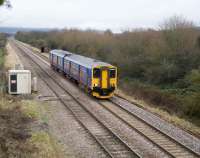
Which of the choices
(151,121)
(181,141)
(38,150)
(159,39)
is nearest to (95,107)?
(151,121)

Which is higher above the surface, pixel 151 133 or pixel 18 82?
pixel 18 82

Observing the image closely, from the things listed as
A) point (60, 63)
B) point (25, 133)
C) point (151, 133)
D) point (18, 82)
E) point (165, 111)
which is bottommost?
point (165, 111)

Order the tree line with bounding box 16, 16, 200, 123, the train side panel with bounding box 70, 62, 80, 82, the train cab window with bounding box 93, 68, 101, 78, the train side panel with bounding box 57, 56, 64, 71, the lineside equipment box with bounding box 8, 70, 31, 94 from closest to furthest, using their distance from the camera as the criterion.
→ the train cab window with bounding box 93, 68, 101, 78 < the lineside equipment box with bounding box 8, 70, 31, 94 < the train side panel with bounding box 70, 62, 80, 82 < the tree line with bounding box 16, 16, 200, 123 < the train side panel with bounding box 57, 56, 64, 71

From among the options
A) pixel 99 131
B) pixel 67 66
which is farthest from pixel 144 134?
pixel 67 66

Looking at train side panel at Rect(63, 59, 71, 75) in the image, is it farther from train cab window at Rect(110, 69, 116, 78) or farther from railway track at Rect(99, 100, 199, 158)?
railway track at Rect(99, 100, 199, 158)

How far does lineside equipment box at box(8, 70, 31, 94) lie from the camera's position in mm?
24891

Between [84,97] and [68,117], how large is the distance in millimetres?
5937

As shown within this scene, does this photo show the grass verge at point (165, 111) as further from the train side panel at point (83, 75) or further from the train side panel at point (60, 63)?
the train side panel at point (60, 63)

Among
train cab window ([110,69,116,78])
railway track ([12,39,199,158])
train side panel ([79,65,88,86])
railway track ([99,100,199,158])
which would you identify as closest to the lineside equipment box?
train side panel ([79,65,88,86])

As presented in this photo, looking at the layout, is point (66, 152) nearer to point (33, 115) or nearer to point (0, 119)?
point (0, 119)

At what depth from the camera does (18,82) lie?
25.0 metres

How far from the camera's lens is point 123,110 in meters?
21.5

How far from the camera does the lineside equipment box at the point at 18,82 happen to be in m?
24.9

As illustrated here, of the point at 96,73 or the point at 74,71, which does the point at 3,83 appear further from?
the point at 96,73
